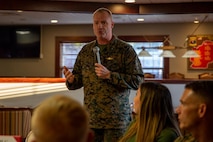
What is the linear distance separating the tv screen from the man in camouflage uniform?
8698 mm

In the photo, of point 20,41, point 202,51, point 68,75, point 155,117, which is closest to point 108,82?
point 68,75

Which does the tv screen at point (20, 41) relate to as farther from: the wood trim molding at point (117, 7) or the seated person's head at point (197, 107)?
the seated person's head at point (197, 107)

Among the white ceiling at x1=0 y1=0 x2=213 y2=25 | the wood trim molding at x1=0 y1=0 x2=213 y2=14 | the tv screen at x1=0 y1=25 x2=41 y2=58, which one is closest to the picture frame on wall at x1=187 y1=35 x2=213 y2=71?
the white ceiling at x1=0 y1=0 x2=213 y2=25

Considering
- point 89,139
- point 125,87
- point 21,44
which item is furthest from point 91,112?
point 21,44

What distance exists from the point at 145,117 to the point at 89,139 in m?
1.30

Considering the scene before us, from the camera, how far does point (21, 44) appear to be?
11344 millimetres

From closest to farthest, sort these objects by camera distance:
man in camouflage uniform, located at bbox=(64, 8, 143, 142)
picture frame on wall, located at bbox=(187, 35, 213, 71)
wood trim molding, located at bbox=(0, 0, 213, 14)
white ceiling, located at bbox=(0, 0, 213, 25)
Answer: man in camouflage uniform, located at bbox=(64, 8, 143, 142), wood trim molding, located at bbox=(0, 0, 213, 14), white ceiling, located at bbox=(0, 0, 213, 25), picture frame on wall, located at bbox=(187, 35, 213, 71)

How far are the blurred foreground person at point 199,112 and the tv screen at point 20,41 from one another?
9.70m

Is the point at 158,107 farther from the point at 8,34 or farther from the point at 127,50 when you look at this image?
the point at 8,34

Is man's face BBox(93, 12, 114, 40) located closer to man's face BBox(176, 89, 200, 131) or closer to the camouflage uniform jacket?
the camouflage uniform jacket

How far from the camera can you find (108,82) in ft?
8.57

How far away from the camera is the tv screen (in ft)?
36.9

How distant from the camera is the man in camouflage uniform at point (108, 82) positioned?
2625 millimetres

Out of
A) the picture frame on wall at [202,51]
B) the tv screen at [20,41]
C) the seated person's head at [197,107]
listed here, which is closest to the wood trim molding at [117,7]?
the picture frame on wall at [202,51]
